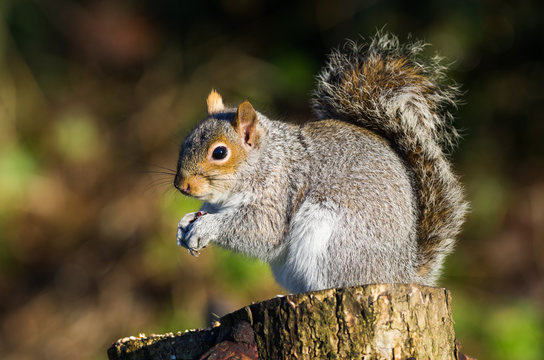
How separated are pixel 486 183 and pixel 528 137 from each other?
39cm

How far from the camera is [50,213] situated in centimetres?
381

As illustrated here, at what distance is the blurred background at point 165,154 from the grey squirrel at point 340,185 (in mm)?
1493

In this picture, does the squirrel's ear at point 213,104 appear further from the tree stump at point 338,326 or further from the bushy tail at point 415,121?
the tree stump at point 338,326

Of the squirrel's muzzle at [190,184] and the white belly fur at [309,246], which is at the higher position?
the squirrel's muzzle at [190,184]

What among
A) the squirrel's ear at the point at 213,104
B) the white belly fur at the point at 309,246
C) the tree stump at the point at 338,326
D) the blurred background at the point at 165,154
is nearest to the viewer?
the tree stump at the point at 338,326

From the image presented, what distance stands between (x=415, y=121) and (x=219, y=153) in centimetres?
47

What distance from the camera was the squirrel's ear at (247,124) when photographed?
1634 mm

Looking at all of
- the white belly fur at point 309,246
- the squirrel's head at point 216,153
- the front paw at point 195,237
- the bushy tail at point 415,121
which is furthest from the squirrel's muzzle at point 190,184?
the bushy tail at point 415,121

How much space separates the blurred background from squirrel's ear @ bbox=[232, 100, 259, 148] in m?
1.51

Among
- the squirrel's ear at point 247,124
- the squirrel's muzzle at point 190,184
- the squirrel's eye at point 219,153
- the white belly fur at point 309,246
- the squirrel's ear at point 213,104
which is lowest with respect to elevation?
the white belly fur at point 309,246

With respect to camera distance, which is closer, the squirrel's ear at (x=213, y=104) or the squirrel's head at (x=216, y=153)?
the squirrel's head at (x=216, y=153)

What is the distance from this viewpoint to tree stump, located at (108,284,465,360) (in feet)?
3.83

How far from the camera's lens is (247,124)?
5.49ft

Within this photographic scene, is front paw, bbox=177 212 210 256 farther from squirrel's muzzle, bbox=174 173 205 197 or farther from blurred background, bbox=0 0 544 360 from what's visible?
blurred background, bbox=0 0 544 360
